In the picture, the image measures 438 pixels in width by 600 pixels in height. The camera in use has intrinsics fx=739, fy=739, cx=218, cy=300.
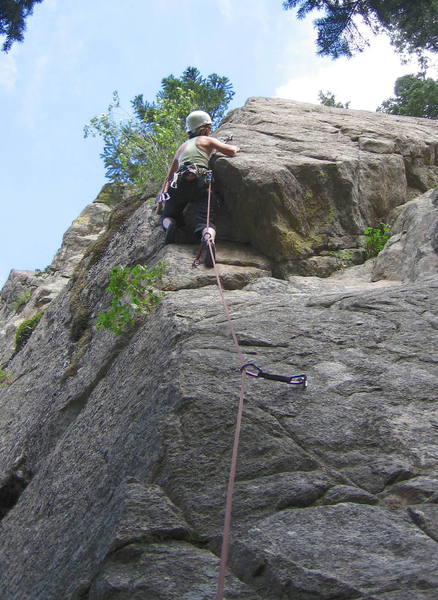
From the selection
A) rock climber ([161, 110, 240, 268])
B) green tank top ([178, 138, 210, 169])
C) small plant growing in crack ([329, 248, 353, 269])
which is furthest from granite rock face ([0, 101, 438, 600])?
green tank top ([178, 138, 210, 169])

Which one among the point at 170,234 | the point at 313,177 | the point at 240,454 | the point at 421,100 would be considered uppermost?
the point at 421,100

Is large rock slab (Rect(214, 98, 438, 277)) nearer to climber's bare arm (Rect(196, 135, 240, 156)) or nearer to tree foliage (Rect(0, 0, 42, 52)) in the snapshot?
climber's bare arm (Rect(196, 135, 240, 156))

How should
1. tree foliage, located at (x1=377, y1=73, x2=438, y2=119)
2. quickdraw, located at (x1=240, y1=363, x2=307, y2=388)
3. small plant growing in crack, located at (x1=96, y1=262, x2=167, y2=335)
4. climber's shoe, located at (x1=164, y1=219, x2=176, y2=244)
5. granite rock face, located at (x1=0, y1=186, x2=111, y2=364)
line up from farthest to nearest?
tree foliage, located at (x1=377, y1=73, x2=438, y2=119) < granite rock face, located at (x1=0, y1=186, x2=111, y2=364) < climber's shoe, located at (x1=164, y1=219, x2=176, y2=244) < small plant growing in crack, located at (x1=96, y1=262, x2=167, y2=335) < quickdraw, located at (x1=240, y1=363, x2=307, y2=388)

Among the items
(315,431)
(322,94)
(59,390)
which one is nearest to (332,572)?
(315,431)

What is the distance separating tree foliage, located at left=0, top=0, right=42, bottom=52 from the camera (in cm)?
750

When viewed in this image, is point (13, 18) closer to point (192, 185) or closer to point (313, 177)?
point (192, 185)

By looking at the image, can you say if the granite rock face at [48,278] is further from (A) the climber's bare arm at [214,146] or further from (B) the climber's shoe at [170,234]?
(A) the climber's bare arm at [214,146]

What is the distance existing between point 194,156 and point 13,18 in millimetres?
2372

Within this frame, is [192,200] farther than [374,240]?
A: No

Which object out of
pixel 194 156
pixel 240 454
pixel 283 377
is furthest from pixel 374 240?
pixel 240 454

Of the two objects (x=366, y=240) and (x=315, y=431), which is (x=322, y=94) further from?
(x=315, y=431)

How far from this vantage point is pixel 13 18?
754 centimetres

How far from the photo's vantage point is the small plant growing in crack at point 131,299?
6660mm

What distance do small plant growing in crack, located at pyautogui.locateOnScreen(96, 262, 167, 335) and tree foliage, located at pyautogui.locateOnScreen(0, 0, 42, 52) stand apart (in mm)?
2785
